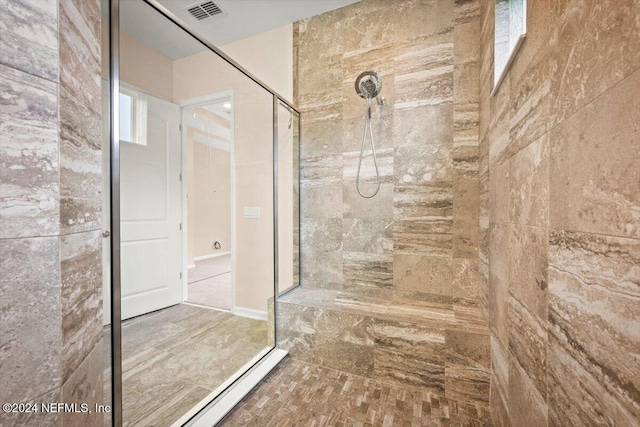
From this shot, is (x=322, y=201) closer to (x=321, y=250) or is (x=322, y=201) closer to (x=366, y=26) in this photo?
(x=321, y=250)

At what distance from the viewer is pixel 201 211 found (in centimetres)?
212

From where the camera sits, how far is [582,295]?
0.59 m

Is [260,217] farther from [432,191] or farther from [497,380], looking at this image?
[497,380]

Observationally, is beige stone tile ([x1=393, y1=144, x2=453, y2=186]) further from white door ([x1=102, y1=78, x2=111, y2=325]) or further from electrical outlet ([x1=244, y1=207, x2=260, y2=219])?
white door ([x1=102, y1=78, x2=111, y2=325])

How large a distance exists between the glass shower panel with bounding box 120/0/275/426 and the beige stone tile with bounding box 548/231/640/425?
5.23 feet

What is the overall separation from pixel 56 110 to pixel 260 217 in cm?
169

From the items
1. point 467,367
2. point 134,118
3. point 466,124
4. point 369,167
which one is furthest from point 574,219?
point 134,118

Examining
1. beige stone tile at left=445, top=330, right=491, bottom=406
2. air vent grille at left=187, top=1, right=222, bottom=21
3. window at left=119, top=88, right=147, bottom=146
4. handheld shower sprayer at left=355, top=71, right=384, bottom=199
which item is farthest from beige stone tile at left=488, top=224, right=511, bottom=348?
air vent grille at left=187, top=1, right=222, bottom=21

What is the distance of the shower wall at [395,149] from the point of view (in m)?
1.76

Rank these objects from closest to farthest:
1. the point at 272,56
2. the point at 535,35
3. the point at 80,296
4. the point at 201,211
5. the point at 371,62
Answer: the point at 80,296 → the point at 535,35 → the point at 371,62 → the point at 201,211 → the point at 272,56

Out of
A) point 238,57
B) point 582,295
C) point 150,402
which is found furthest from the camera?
point 238,57

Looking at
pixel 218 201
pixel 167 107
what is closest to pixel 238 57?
pixel 167 107

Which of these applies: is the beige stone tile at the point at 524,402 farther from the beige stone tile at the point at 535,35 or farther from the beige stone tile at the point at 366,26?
the beige stone tile at the point at 366,26

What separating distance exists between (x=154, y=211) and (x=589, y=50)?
252 centimetres
